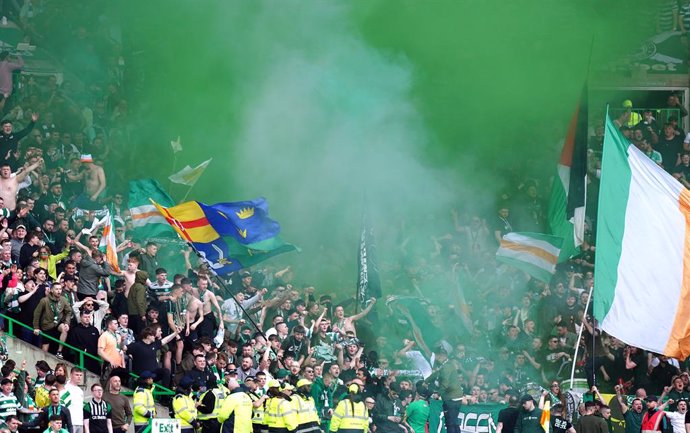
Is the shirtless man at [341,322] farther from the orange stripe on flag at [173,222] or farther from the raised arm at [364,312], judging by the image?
the orange stripe on flag at [173,222]

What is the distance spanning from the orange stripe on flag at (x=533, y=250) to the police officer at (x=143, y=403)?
6.06m

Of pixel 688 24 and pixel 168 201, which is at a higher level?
pixel 688 24

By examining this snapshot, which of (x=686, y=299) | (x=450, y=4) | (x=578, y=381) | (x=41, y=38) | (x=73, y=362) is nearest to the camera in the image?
(x=686, y=299)

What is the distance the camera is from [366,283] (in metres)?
21.4

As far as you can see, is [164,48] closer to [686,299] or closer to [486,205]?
[486,205]

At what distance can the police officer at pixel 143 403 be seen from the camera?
54.4 ft

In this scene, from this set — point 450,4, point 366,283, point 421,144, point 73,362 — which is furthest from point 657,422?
point 450,4

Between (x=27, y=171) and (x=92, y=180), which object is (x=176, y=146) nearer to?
(x=92, y=180)

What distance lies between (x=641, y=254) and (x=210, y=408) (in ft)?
15.2

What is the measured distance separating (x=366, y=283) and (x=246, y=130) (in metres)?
5.28

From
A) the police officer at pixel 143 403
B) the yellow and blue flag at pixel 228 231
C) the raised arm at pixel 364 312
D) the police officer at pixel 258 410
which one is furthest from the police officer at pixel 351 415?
the yellow and blue flag at pixel 228 231

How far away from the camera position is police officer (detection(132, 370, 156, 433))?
16.6 metres

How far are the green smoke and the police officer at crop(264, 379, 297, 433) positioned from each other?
7.90 meters

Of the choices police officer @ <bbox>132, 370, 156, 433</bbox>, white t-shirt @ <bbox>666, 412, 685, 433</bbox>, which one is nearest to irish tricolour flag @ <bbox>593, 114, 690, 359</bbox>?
white t-shirt @ <bbox>666, 412, 685, 433</bbox>
